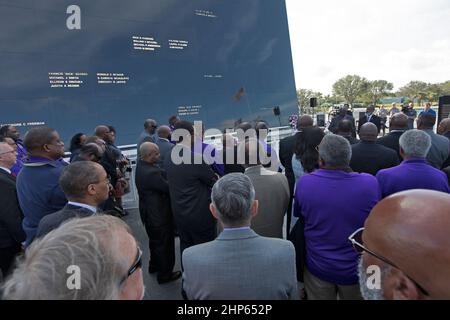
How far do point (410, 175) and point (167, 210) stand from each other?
2578 millimetres

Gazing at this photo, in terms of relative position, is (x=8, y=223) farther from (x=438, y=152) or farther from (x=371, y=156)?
(x=438, y=152)

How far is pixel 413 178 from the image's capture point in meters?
2.34

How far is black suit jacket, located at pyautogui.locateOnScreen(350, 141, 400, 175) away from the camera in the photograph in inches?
123

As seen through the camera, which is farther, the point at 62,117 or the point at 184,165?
the point at 62,117

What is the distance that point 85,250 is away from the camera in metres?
0.86

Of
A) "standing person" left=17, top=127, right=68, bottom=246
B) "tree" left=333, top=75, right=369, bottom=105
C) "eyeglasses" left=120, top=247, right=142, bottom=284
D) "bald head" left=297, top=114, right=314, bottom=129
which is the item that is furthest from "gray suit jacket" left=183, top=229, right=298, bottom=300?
"tree" left=333, top=75, right=369, bottom=105

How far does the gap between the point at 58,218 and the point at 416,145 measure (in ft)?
9.35

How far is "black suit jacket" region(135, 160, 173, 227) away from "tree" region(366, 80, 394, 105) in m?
63.7

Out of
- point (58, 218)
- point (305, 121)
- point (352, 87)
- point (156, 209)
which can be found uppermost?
point (352, 87)

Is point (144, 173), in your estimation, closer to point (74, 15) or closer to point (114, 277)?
point (114, 277)

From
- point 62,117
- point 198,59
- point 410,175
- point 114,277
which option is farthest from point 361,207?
point 198,59

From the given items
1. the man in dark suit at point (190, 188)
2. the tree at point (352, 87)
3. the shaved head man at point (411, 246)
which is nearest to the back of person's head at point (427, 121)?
the man in dark suit at point (190, 188)

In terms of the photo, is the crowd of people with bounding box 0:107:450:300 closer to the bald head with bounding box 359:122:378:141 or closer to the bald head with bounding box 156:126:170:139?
the bald head with bounding box 359:122:378:141

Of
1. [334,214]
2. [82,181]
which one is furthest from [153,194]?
[334,214]
